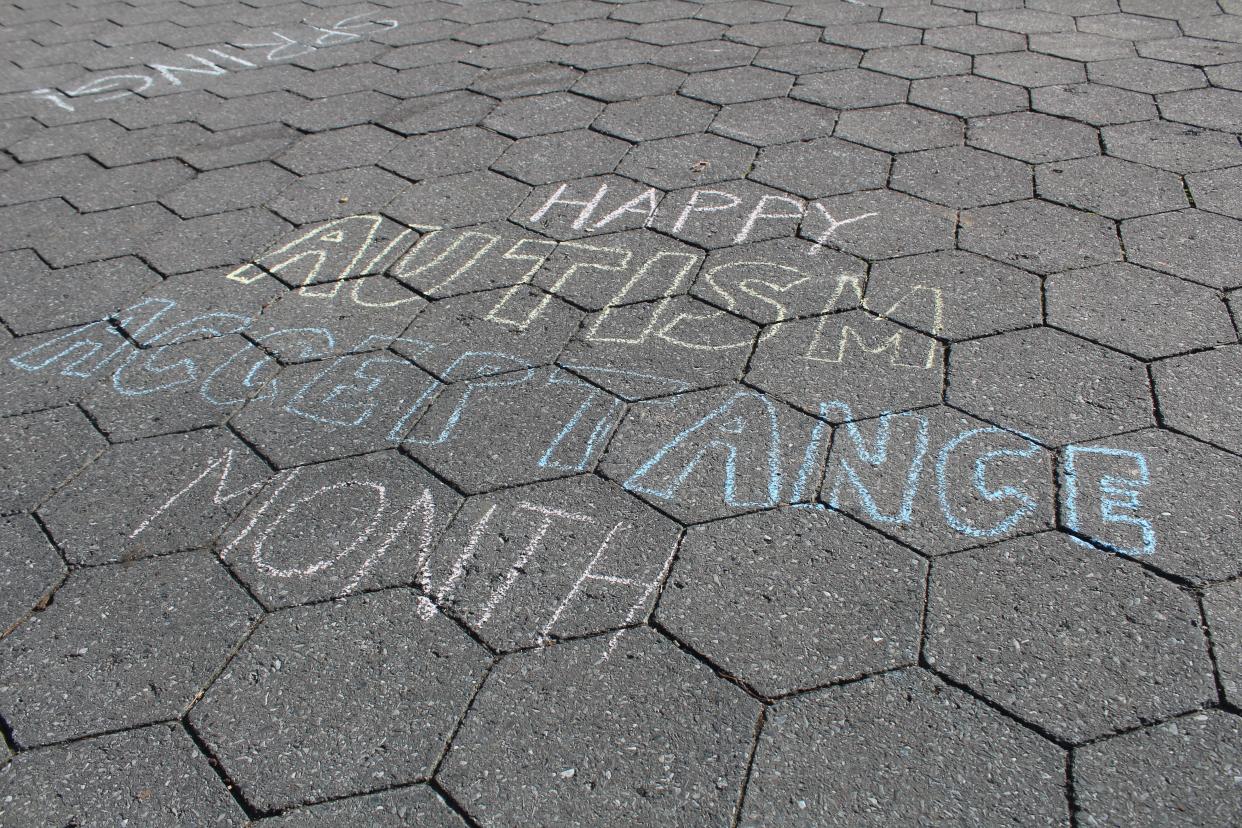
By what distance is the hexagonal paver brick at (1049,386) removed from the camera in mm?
2260

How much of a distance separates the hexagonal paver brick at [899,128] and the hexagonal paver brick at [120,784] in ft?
10.0

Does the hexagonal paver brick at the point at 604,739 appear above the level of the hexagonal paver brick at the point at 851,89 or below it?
below

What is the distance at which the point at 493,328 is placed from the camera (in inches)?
109

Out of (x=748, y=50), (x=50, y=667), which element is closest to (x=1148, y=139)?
(x=748, y=50)

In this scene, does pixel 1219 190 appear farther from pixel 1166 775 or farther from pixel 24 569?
pixel 24 569

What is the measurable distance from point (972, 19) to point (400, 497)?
4097 millimetres

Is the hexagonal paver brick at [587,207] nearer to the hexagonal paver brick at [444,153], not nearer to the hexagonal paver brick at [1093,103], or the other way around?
the hexagonal paver brick at [444,153]

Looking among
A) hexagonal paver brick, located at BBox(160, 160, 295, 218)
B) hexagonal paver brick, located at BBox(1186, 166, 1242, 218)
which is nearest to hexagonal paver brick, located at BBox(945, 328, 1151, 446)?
hexagonal paver brick, located at BBox(1186, 166, 1242, 218)

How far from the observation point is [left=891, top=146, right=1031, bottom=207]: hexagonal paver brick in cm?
324

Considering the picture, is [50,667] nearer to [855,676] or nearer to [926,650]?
[855,676]

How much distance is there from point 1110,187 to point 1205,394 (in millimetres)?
1189

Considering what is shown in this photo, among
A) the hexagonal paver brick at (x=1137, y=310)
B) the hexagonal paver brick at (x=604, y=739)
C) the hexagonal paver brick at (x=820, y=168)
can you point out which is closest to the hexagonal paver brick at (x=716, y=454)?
the hexagonal paver brick at (x=604, y=739)

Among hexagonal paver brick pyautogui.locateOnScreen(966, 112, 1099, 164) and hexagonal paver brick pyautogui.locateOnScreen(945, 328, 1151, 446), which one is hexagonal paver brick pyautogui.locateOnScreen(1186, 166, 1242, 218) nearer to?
hexagonal paver brick pyautogui.locateOnScreen(966, 112, 1099, 164)

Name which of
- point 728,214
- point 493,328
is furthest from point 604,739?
point 728,214
